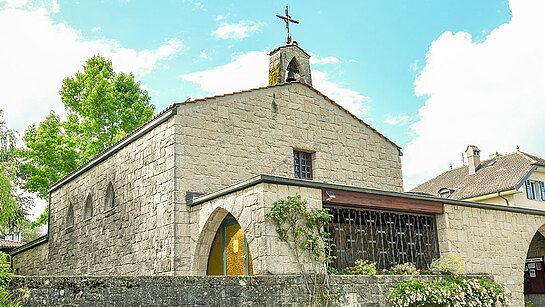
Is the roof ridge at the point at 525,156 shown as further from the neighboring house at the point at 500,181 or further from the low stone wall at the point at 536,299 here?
the low stone wall at the point at 536,299

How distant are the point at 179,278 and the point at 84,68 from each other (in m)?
19.7

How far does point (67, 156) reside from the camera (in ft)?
72.6

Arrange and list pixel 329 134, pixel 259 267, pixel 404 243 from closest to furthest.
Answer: pixel 259 267
pixel 404 243
pixel 329 134

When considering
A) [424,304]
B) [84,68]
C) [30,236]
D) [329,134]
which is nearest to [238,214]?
[424,304]

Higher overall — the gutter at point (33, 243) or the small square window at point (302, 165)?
the small square window at point (302, 165)

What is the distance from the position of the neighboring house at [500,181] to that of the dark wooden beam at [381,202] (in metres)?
15.4

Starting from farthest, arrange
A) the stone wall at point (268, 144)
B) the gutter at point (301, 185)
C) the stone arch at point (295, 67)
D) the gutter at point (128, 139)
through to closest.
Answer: the stone arch at point (295, 67) → the gutter at point (128, 139) → the stone wall at point (268, 144) → the gutter at point (301, 185)

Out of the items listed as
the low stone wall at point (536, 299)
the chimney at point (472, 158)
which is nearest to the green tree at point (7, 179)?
the low stone wall at point (536, 299)

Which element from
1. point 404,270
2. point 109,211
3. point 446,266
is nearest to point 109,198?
point 109,211

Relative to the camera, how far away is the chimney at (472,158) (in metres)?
29.2

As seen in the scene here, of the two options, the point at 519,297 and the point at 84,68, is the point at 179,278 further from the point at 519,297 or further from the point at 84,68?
the point at 84,68

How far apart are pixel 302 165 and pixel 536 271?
7.61 meters

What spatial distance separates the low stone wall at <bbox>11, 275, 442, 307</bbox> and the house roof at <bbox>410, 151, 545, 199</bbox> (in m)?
18.5

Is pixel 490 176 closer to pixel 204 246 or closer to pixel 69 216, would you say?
pixel 69 216
